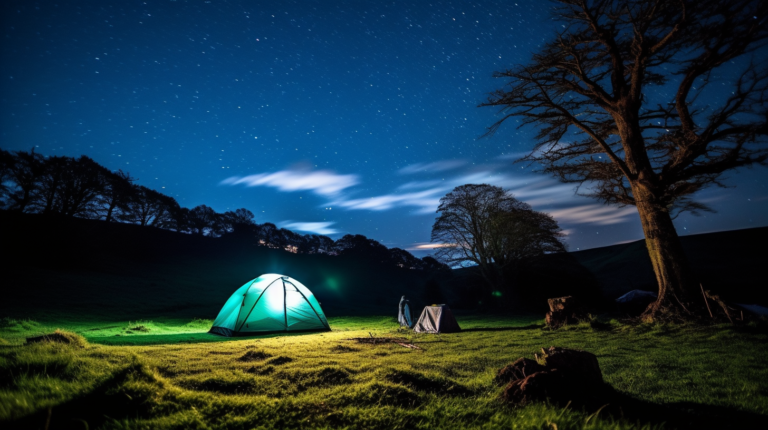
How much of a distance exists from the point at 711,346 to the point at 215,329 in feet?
54.6

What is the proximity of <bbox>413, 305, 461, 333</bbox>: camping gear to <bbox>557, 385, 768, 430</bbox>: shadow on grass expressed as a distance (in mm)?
10397

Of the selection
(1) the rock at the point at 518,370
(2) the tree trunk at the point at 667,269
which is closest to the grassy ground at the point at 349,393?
(1) the rock at the point at 518,370

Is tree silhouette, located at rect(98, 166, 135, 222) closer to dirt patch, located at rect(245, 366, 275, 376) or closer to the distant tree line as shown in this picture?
the distant tree line

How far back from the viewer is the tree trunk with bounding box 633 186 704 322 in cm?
1038

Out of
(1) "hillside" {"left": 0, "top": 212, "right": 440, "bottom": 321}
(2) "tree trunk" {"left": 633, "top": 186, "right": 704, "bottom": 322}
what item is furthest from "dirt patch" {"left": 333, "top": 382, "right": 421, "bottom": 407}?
(1) "hillside" {"left": 0, "top": 212, "right": 440, "bottom": 321}

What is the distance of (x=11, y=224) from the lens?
99.9 feet

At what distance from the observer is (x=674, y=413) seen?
3543 millimetres

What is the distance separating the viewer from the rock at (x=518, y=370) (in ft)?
14.5

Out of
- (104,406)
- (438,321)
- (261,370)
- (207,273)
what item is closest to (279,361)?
(261,370)

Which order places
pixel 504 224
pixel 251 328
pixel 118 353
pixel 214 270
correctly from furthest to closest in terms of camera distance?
pixel 214 270 → pixel 504 224 → pixel 251 328 → pixel 118 353

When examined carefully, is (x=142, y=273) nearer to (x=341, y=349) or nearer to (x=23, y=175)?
(x=23, y=175)

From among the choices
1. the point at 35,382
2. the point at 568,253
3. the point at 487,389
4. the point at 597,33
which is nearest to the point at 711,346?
the point at 487,389

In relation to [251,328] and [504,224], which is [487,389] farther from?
[504,224]

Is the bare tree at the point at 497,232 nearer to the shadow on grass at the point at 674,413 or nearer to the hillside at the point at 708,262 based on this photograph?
the hillside at the point at 708,262
